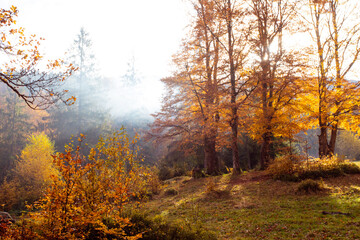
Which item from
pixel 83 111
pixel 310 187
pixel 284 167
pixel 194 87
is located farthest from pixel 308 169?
pixel 83 111

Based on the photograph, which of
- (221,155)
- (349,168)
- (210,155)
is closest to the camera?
(349,168)

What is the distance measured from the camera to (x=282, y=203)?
6.83m

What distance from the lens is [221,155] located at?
66.8 feet

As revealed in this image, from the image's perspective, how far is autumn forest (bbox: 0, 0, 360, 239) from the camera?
4.23m

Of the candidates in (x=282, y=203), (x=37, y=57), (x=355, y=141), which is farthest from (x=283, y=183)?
(x=355, y=141)

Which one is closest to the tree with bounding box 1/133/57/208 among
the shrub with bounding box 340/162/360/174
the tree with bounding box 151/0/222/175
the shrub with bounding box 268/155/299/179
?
the tree with bounding box 151/0/222/175

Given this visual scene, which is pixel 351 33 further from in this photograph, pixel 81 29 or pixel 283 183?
pixel 81 29

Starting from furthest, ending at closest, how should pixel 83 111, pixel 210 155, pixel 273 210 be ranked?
pixel 83 111 → pixel 210 155 → pixel 273 210

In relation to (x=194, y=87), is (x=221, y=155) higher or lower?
lower

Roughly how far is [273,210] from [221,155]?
14.0 m

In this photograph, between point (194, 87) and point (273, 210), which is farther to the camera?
point (194, 87)

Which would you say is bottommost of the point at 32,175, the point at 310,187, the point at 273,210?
the point at 32,175

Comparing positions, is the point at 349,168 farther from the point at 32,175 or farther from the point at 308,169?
the point at 32,175

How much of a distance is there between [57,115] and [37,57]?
99.3ft
